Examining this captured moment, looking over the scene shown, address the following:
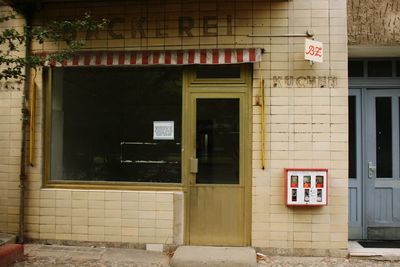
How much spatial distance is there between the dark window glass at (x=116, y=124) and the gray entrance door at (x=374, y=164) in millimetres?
2751

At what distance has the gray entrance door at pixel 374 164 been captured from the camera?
6855 millimetres

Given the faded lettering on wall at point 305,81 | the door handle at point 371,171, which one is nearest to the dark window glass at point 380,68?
the faded lettering on wall at point 305,81

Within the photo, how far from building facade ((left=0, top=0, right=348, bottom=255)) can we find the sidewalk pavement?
19cm

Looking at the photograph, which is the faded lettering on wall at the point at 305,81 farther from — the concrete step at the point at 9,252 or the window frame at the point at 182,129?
the concrete step at the point at 9,252

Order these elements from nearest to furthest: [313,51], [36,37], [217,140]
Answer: [36,37] → [313,51] → [217,140]

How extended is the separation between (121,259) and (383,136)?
171 inches

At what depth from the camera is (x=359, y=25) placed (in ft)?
20.5

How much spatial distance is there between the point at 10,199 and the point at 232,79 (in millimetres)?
3714

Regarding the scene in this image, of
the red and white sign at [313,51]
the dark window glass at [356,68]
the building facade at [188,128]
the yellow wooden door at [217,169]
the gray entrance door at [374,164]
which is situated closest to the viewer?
the red and white sign at [313,51]

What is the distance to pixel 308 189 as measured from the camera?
6082 millimetres

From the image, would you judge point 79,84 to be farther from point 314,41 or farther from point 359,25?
point 359,25

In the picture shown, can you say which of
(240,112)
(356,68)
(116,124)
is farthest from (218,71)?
(356,68)

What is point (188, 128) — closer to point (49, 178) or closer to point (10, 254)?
point (49, 178)

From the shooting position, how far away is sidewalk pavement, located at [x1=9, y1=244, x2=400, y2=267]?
5.79 metres
